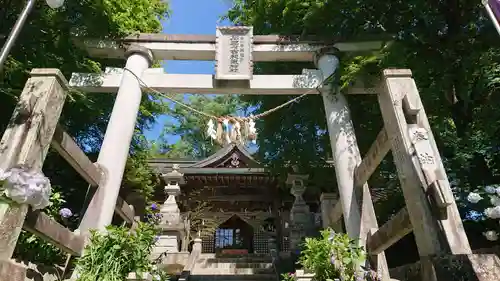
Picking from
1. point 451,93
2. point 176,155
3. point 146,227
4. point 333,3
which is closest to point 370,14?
point 333,3

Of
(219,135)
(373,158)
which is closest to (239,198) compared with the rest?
(219,135)

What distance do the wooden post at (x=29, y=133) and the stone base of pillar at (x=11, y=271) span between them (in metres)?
0.07

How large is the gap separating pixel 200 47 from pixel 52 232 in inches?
201

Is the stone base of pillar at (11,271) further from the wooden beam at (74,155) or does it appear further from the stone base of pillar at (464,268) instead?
the stone base of pillar at (464,268)

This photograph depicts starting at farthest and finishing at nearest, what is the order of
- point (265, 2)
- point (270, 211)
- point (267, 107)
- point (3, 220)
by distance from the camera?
point (270, 211) < point (267, 107) < point (265, 2) < point (3, 220)

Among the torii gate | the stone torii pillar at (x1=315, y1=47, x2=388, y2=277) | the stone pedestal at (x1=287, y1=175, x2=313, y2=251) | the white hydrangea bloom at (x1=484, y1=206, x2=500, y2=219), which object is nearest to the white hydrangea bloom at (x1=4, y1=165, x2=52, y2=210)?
the torii gate

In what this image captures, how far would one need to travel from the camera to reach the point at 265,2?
8.88 m

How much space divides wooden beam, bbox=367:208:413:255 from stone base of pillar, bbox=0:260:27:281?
4.19 metres

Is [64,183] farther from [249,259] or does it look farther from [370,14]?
[370,14]

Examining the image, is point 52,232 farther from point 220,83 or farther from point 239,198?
point 239,198

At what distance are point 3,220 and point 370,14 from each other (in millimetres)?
6997

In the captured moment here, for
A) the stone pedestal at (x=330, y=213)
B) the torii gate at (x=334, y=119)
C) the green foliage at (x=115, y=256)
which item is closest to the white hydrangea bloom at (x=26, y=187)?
the green foliage at (x=115, y=256)

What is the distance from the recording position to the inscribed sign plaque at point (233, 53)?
24.3 ft

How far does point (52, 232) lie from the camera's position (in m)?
4.11
